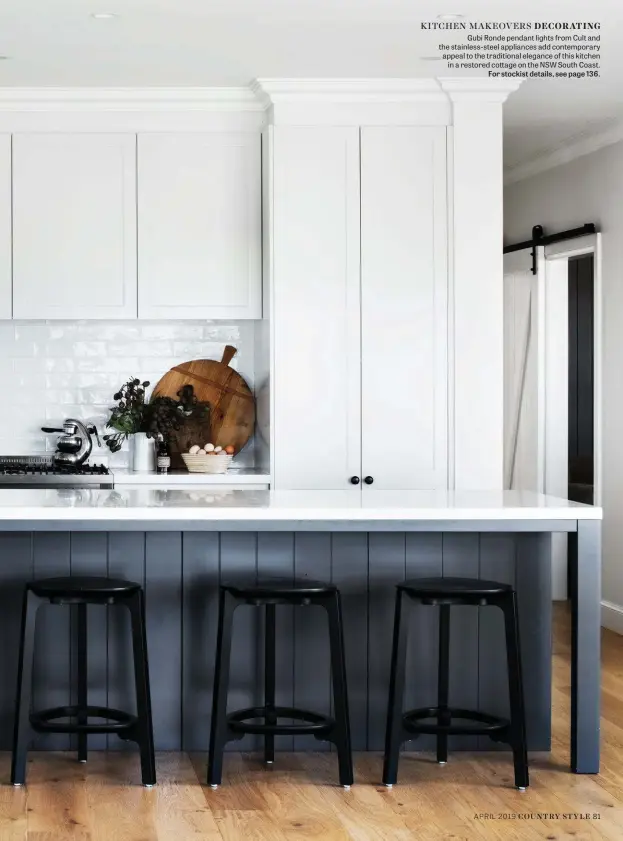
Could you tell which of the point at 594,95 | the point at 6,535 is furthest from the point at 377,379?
the point at 6,535

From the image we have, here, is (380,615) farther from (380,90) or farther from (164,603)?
(380,90)

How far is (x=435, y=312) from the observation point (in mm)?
5066

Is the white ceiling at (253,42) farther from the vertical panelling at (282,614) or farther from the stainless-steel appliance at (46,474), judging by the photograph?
the vertical panelling at (282,614)

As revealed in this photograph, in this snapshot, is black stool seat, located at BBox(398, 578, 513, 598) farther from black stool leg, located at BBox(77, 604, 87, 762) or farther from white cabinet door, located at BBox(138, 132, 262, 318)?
white cabinet door, located at BBox(138, 132, 262, 318)

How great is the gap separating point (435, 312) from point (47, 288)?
6.18 ft

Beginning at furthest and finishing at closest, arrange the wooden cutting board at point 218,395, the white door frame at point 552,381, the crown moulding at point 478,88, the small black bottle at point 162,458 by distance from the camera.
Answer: the white door frame at point 552,381
the wooden cutting board at point 218,395
the small black bottle at point 162,458
the crown moulding at point 478,88

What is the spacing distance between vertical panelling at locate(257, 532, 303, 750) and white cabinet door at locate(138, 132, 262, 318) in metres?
1.88

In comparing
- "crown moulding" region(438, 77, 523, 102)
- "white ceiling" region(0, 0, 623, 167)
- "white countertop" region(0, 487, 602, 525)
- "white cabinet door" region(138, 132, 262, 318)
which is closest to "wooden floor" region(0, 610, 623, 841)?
"white countertop" region(0, 487, 602, 525)

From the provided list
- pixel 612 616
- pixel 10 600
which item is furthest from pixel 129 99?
pixel 612 616

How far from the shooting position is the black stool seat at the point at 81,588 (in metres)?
3.23

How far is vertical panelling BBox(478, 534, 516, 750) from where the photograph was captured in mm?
3689

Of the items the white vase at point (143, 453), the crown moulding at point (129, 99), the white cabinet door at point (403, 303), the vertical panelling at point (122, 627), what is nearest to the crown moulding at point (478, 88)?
the white cabinet door at point (403, 303)

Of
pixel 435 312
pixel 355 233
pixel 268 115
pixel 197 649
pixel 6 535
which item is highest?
pixel 268 115

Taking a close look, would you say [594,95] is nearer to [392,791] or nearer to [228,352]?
[228,352]
